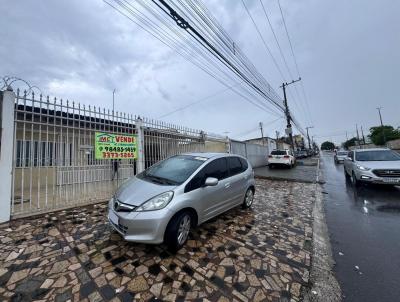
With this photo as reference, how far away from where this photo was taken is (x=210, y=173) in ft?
12.5

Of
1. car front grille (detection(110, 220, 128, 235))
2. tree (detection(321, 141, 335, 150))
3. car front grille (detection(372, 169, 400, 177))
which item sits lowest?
car front grille (detection(110, 220, 128, 235))

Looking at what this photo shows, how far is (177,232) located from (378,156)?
9.32 m

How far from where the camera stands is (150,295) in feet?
6.82

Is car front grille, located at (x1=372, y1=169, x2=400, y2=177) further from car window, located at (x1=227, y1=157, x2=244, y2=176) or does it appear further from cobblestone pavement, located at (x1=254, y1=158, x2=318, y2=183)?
car window, located at (x1=227, y1=157, x2=244, y2=176)

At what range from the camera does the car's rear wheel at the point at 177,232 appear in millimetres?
2824

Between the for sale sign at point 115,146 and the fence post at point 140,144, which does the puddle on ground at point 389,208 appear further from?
the for sale sign at point 115,146

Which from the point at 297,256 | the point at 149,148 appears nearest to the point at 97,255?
the point at 297,256

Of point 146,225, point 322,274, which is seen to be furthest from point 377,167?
point 146,225

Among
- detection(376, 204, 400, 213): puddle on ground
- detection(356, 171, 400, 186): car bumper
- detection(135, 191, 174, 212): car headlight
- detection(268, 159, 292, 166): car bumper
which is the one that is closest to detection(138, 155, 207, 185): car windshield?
detection(135, 191, 174, 212): car headlight

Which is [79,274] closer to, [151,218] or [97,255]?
[97,255]

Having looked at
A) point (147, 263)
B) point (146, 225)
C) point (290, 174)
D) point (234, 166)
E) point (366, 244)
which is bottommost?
point (366, 244)

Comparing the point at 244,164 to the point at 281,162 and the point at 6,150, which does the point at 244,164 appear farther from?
the point at 281,162

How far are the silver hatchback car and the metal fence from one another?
89.4 inches

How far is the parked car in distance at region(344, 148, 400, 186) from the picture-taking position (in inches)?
259
